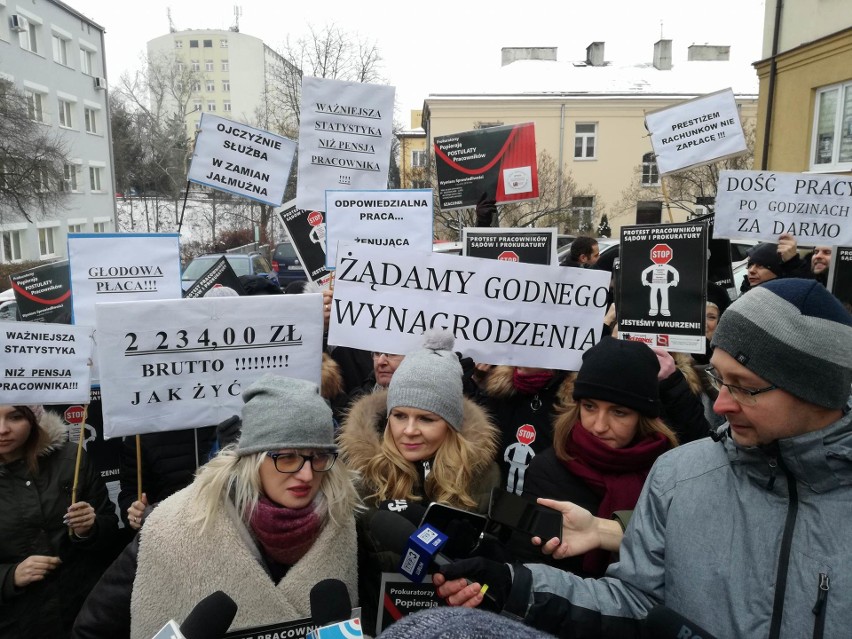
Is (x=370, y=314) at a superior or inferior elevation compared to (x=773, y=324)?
inferior

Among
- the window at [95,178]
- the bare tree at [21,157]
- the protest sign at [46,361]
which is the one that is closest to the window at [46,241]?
the window at [95,178]

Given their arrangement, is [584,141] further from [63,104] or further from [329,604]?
[329,604]

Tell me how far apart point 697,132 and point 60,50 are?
3921 centimetres

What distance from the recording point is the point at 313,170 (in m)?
5.34

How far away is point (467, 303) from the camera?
3.54 meters

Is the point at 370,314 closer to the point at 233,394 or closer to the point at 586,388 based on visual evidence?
the point at 233,394

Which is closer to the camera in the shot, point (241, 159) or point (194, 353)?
point (194, 353)

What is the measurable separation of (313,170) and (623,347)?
3.53 meters

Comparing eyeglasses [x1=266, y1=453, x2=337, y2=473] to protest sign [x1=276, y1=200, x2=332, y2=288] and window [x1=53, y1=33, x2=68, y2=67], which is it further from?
window [x1=53, y1=33, x2=68, y2=67]

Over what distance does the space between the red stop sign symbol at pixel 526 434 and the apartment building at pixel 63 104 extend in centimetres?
2921

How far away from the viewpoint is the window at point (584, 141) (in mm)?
37812

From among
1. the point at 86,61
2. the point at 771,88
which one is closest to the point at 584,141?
the point at 771,88

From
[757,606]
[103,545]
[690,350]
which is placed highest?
[690,350]

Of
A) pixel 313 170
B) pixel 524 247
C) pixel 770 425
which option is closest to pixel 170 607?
pixel 770 425
